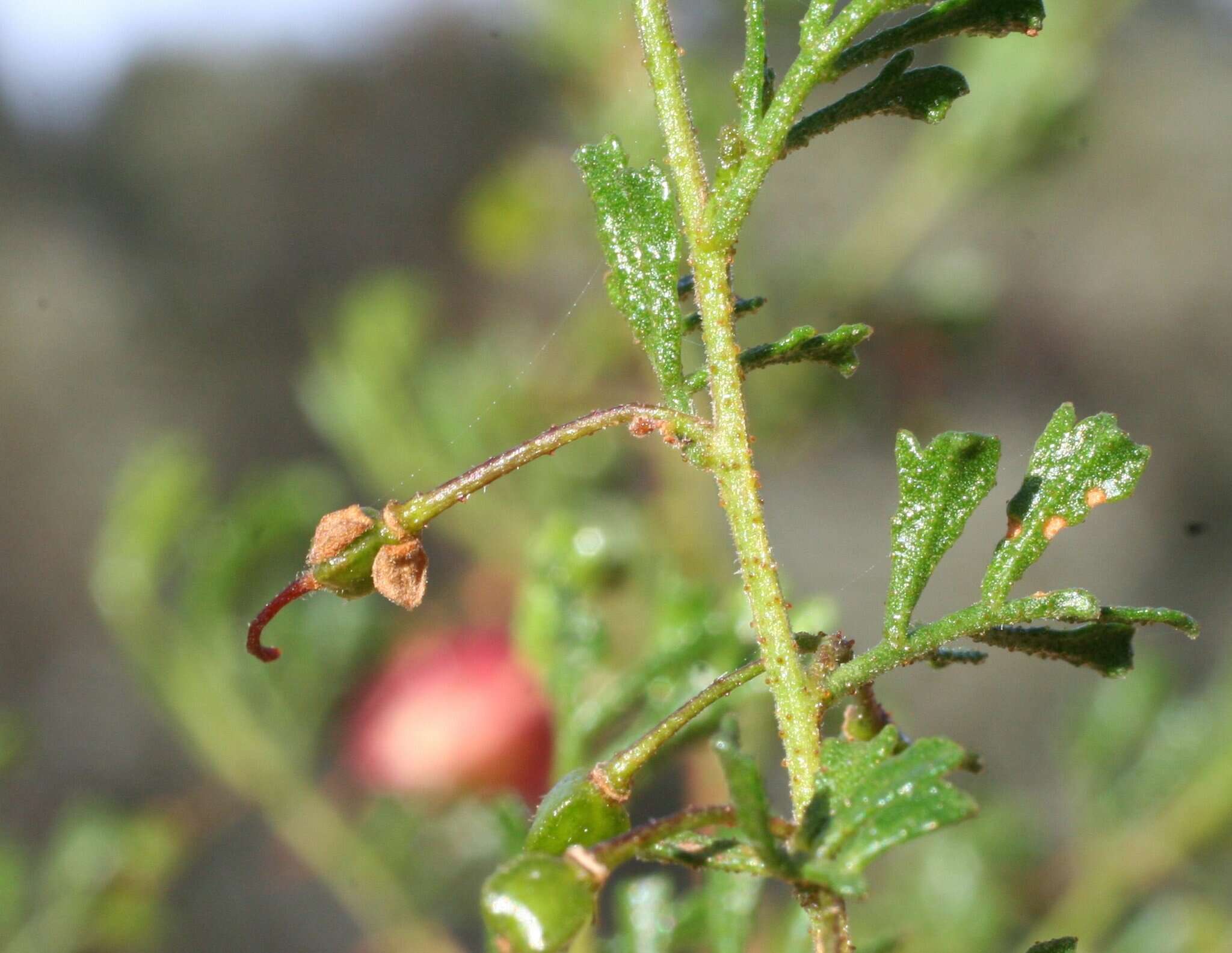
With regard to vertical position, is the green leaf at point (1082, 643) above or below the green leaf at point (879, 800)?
above

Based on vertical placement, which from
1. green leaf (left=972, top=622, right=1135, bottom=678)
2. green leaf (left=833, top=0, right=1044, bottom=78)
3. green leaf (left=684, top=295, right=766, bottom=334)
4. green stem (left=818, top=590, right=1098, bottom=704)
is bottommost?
green leaf (left=972, top=622, right=1135, bottom=678)

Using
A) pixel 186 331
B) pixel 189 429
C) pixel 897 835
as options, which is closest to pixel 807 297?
pixel 897 835

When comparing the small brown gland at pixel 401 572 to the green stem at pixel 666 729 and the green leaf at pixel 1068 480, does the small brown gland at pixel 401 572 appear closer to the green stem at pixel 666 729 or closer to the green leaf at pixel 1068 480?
the green stem at pixel 666 729

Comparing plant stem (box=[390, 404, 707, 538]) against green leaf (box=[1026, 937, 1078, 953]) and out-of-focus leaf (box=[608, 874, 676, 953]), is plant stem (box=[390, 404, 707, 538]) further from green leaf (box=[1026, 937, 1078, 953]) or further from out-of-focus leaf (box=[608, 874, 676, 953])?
out-of-focus leaf (box=[608, 874, 676, 953])

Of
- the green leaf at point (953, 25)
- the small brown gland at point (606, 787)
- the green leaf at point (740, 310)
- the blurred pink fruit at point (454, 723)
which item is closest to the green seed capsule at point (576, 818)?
the small brown gland at point (606, 787)

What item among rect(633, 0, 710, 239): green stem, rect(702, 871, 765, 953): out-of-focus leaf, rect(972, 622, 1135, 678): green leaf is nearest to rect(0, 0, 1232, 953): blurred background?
rect(702, 871, 765, 953): out-of-focus leaf

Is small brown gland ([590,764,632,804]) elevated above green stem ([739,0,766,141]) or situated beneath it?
situated beneath

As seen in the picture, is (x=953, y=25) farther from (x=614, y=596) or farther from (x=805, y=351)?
(x=614, y=596)
